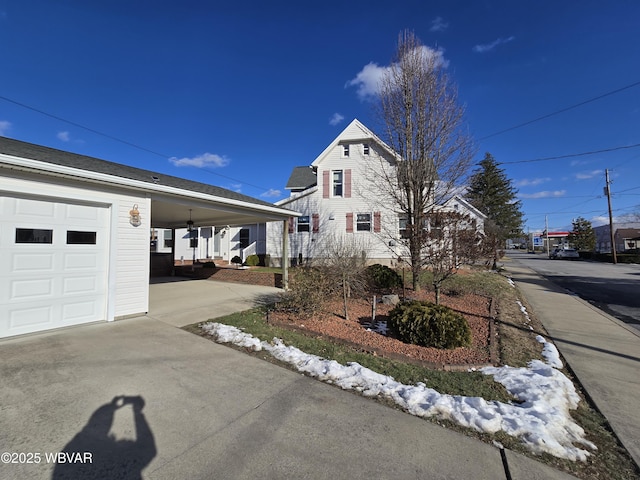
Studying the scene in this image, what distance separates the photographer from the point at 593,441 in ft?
8.82

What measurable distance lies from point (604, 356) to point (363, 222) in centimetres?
1335

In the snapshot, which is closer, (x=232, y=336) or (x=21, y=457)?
(x=21, y=457)

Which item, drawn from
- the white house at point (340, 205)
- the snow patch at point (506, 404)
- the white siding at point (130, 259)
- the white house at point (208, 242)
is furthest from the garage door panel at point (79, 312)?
the white house at point (208, 242)

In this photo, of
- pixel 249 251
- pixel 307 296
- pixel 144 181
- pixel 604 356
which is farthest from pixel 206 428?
pixel 249 251

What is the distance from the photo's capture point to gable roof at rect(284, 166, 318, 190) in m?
22.1

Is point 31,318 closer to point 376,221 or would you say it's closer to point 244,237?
point 376,221

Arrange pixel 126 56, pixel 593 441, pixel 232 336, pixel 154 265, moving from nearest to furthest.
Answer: pixel 593 441 → pixel 232 336 → pixel 126 56 → pixel 154 265

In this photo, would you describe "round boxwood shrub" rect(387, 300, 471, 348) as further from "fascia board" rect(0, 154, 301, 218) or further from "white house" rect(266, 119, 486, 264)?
"white house" rect(266, 119, 486, 264)

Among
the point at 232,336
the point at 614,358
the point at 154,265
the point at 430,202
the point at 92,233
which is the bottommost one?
the point at 614,358

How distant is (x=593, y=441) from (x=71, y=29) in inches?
571

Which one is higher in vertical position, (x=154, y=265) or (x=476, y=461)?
(x=154, y=265)

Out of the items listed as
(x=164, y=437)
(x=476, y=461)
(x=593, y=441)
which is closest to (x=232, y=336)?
(x=164, y=437)

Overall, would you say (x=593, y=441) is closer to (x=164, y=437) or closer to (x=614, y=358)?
(x=614, y=358)

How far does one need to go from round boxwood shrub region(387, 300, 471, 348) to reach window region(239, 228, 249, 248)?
712 inches
